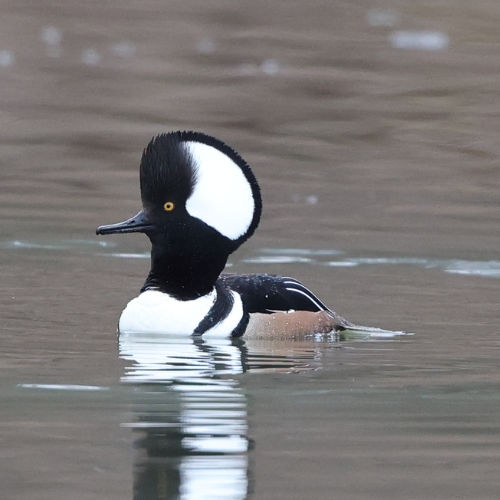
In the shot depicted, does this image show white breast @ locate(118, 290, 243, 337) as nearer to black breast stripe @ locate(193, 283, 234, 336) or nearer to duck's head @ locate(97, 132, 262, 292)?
black breast stripe @ locate(193, 283, 234, 336)

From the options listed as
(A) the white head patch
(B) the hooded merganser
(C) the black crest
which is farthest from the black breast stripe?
(C) the black crest

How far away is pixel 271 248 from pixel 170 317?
3.37 m

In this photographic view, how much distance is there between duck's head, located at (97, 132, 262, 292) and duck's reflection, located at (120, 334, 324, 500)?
55 cm

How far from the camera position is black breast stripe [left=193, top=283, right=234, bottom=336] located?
8.91 metres

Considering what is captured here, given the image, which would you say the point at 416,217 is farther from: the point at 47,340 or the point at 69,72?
the point at 69,72

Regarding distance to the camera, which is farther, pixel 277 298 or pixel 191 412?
pixel 277 298

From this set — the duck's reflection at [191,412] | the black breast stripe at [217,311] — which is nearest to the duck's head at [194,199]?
the black breast stripe at [217,311]

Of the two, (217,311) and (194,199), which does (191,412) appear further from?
(194,199)

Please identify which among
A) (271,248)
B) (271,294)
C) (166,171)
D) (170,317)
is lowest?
(170,317)

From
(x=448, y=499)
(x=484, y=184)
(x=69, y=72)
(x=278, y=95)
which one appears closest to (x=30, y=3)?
(x=69, y=72)

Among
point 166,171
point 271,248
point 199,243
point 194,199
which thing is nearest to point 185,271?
point 199,243

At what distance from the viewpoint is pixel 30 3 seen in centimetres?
2119

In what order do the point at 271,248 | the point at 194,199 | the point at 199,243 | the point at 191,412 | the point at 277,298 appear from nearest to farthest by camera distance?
the point at 191,412, the point at 194,199, the point at 199,243, the point at 277,298, the point at 271,248

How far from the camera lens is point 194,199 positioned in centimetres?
887
